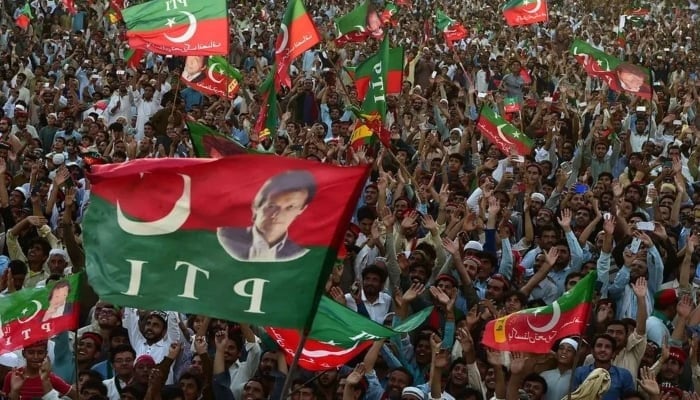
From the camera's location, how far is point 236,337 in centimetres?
677

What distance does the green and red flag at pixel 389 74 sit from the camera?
11.8m

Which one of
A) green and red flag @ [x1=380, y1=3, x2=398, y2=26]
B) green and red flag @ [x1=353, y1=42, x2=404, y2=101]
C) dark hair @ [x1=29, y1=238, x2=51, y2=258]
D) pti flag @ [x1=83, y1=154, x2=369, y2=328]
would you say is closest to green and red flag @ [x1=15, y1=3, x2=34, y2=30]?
green and red flag @ [x1=380, y1=3, x2=398, y2=26]

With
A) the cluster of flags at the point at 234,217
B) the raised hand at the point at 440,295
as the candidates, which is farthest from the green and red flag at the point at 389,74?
the raised hand at the point at 440,295

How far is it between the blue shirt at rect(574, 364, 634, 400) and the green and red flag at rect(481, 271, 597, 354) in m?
0.36

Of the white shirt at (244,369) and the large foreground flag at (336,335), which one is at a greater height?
the large foreground flag at (336,335)

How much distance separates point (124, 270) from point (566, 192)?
21.0 ft

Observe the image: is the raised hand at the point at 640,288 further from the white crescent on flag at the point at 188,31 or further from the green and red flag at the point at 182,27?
the white crescent on flag at the point at 188,31

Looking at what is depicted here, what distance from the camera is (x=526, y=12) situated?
1645cm

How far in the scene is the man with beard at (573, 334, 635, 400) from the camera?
20.1 feet

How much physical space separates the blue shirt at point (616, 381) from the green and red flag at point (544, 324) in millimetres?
359

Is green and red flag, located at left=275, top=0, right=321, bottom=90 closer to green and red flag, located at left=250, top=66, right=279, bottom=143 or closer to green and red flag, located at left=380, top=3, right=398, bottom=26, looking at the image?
green and red flag, located at left=250, top=66, right=279, bottom=143

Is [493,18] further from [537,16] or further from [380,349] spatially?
[380,349]

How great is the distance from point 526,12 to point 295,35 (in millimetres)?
6054

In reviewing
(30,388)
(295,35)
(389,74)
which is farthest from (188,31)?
(30,388)
